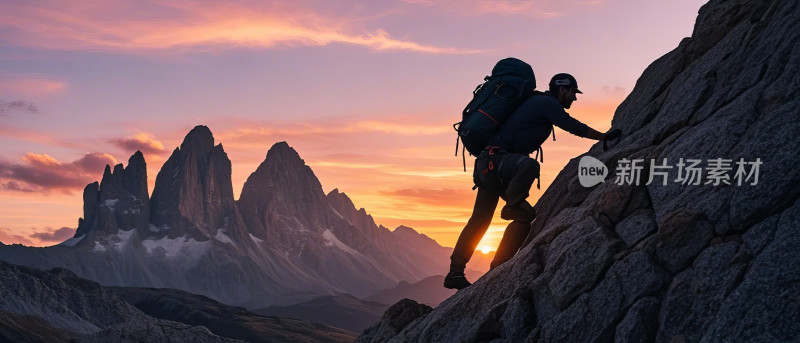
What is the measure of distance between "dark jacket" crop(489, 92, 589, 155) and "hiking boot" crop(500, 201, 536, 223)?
122 cm

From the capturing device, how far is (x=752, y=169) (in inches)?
472

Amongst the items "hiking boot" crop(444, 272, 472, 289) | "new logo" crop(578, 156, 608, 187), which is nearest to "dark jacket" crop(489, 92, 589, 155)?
"new logo" crop(578, 156, 608, 187)

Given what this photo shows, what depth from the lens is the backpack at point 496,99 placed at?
1555 centimetres

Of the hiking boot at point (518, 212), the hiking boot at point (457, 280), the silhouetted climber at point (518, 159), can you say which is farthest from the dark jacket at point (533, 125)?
the hiking boot at point (457, 280)

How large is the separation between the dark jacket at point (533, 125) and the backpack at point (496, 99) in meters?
0.18

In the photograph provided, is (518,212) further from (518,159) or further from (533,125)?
(533,125)

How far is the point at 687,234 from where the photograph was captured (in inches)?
480

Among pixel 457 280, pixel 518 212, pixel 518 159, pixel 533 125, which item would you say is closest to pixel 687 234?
pixel 518 159

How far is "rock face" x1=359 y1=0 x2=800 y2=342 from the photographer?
1081 cm

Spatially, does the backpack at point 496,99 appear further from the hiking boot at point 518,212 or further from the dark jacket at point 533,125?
the hiking boot at point 518,212

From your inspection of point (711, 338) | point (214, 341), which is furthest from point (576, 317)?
point (214, 341)

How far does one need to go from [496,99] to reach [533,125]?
3.06 ft

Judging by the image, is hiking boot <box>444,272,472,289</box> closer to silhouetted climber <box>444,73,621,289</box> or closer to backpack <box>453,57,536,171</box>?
silhouetted climber <box>444,73,621,289</box>

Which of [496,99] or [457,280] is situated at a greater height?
[496,99]
